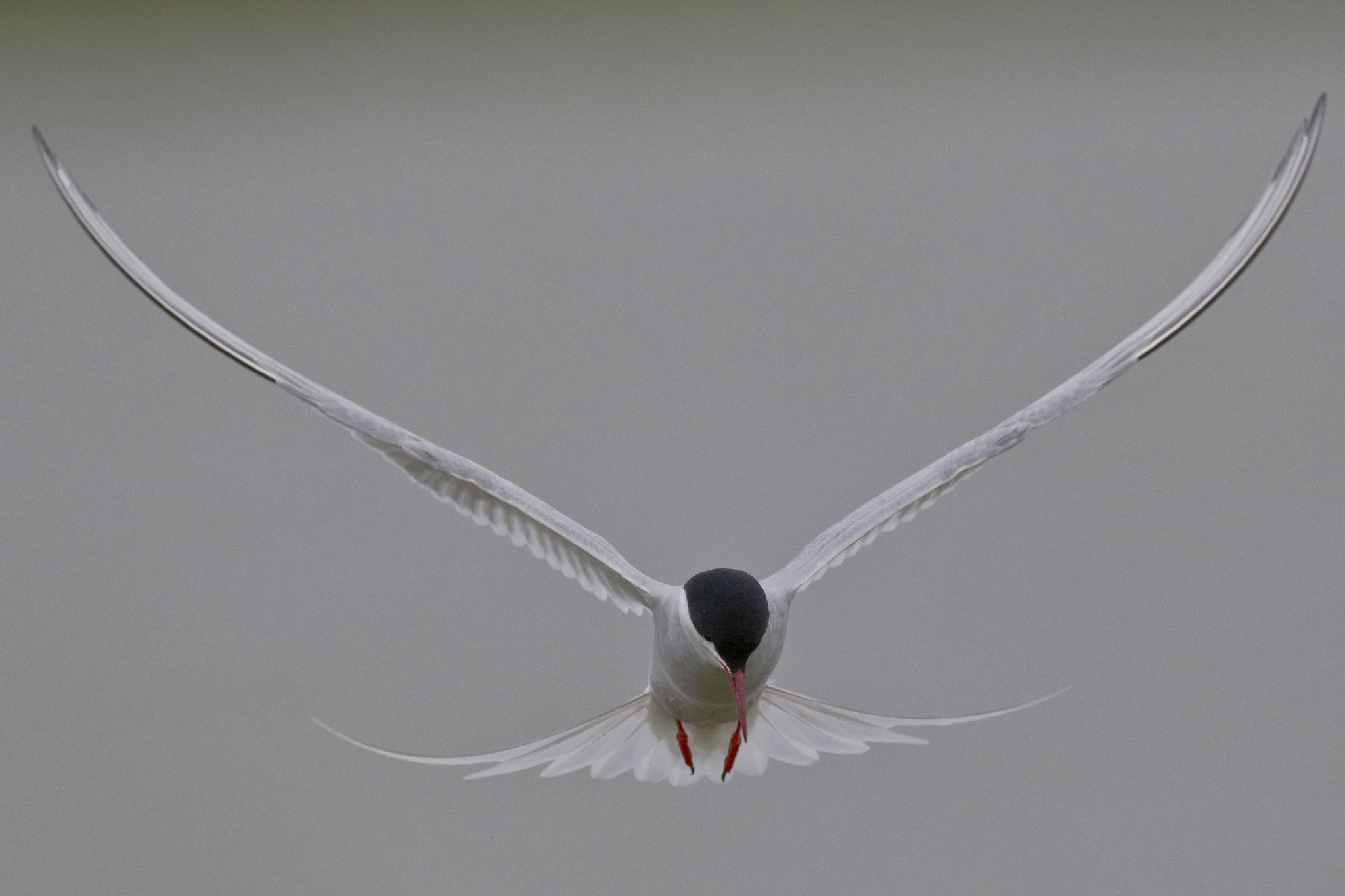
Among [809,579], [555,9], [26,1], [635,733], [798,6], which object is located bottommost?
[635,733]

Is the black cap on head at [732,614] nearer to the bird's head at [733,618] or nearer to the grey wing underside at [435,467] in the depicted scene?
the bird's head at [733,618]

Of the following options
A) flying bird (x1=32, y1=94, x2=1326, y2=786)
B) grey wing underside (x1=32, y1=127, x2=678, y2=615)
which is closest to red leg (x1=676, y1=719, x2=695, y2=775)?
flying bird (x1=32, y1=94, x2=1326, y2=786)

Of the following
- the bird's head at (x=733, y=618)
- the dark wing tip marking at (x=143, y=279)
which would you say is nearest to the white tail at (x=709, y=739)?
the bird's head at (x=733, y=618)

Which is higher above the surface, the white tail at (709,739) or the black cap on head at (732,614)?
the black cap on head at (732,614)

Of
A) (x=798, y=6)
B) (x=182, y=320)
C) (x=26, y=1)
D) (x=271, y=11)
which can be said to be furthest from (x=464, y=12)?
(x=182, y=320)

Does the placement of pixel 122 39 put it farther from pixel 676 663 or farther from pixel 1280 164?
pixel 1280 164
